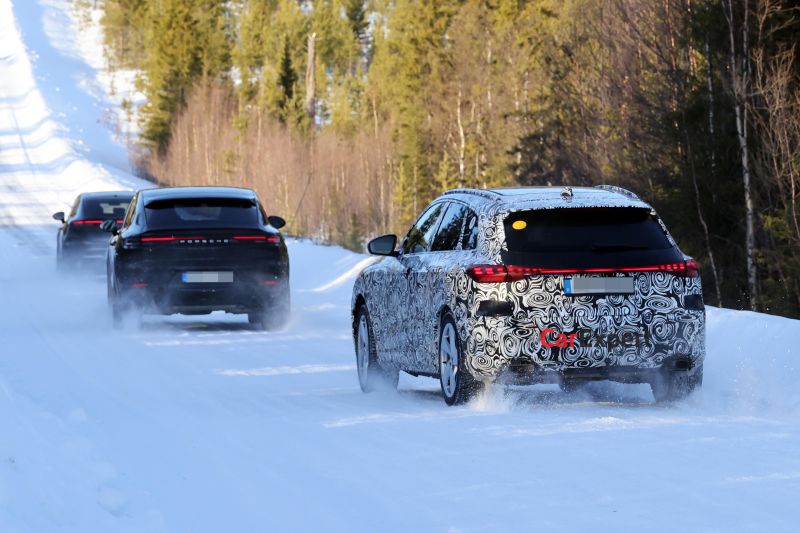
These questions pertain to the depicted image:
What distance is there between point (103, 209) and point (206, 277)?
428 inches

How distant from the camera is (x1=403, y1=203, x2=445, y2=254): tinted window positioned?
1163 cm

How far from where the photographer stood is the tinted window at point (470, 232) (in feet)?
34.7

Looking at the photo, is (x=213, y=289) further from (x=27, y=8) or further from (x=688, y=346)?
(x=27, y=8)

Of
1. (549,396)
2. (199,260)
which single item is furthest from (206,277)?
(549,396)

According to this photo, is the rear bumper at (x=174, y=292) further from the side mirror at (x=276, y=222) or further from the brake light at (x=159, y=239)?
the side mirror at (x=276, y=222)

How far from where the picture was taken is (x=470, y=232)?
10703 millimetres

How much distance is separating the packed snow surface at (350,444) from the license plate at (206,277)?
0.71m

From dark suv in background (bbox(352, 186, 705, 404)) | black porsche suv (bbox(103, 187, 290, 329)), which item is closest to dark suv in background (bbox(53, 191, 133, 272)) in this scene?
black porsche suv (bbox(103, 187, 290, 329))

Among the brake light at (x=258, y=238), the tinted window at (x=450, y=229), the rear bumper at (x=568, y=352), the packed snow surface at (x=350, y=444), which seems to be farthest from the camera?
the brake light at (x=258, y=238)

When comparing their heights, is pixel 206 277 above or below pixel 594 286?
below

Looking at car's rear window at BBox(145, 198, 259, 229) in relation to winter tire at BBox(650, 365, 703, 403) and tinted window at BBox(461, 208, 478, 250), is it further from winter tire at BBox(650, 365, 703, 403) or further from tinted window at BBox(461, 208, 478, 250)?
winter tire at BBox(650, 365, 703, 403)

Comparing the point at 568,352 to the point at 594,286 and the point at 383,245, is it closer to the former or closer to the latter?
the point at 594,286

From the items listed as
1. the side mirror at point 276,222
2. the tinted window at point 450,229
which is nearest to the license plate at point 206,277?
the side mirror at point 276,222

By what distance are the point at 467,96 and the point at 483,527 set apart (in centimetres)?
6100
